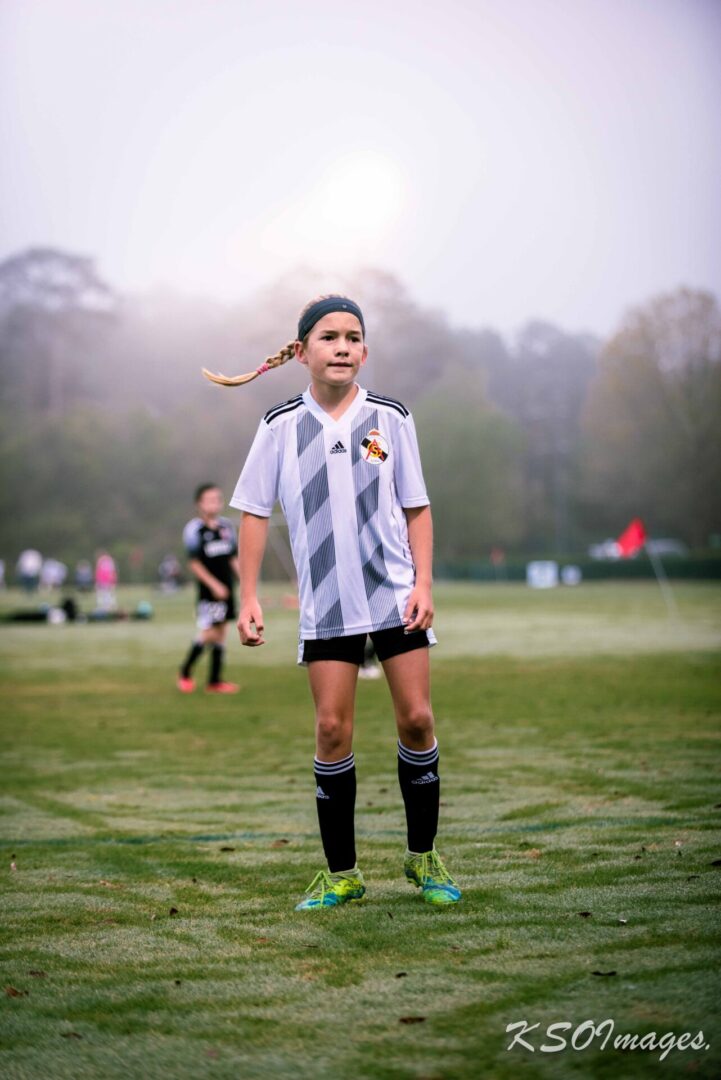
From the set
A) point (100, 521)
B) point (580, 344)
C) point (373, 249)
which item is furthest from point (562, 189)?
point (100, 521)

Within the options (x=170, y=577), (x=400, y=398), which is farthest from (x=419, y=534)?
(x=400, y=398)

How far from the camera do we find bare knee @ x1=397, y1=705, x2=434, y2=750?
401 centimetres

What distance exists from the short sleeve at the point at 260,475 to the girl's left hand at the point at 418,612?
0.56m

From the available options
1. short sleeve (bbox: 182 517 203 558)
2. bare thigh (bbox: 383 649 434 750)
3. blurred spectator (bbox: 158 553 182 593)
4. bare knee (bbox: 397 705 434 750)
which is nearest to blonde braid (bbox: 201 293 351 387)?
bare thigh (bbox: 383 649 434 750)

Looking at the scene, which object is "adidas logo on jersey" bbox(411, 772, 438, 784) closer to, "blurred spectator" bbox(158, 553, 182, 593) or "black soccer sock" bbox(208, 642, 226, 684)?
"black soccer sock" bbox(208, 642, 226, 684)

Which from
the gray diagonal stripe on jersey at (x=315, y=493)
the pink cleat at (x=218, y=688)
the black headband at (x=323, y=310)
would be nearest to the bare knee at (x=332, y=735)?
the gray diagonal stripe on jersey at (x=315, y=493)

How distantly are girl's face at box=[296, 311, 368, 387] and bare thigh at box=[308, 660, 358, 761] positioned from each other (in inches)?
35.7

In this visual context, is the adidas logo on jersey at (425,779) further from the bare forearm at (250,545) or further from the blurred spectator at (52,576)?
the blurred spectator at (52,576)

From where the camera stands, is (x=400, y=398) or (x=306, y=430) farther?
(x=400, y=398)

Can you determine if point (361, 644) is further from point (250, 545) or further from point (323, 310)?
point (323, 310)

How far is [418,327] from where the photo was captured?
6356 centimetres

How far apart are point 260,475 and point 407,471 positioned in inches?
18.8

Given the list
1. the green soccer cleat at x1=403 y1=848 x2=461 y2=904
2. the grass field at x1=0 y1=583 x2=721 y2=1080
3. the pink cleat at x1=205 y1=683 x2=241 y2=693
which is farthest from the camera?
the pink cleat at x1=205 y1=683 x2=241 y2=693

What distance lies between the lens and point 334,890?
3.98 metres
